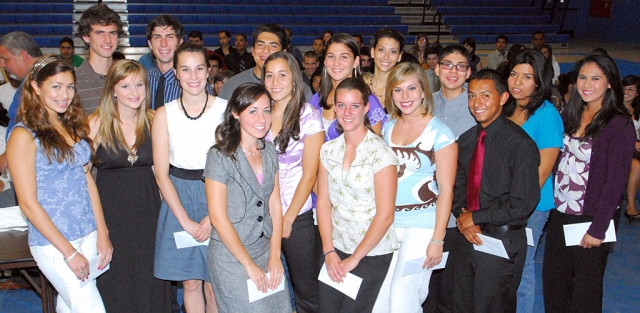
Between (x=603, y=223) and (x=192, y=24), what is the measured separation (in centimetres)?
1165

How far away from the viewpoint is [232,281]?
2576 mm

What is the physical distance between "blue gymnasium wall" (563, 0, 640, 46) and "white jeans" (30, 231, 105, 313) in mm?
17286

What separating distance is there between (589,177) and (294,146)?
151 centimetres

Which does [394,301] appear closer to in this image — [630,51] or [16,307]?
[16,307]

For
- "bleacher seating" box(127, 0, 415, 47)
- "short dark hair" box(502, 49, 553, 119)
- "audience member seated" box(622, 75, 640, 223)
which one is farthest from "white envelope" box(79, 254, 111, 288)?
"bleacher seating" box(127, 0, 415, 47)

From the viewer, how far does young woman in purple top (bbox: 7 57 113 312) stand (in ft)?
8.28

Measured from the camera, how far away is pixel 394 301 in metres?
2.71

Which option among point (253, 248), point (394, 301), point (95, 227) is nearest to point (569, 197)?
point (394, 301)

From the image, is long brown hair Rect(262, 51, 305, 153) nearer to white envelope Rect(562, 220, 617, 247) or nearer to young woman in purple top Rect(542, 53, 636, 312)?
young woman in purple top Rect(542, 53, 636, 312)

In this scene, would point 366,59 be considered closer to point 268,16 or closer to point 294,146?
point 294,146

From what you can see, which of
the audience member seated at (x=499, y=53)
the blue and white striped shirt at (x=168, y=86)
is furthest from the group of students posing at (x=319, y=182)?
the audience member seated at (x=499, y=53)

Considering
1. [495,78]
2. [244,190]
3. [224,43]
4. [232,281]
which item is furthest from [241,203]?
[224,43]

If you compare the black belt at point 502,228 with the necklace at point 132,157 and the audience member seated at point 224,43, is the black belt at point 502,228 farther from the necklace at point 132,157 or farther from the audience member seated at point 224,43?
the audience member seated at point 224,43

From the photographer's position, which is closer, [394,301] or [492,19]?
[394,301]
